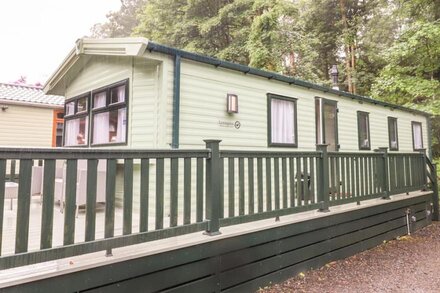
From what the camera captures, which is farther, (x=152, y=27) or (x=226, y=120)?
(x=152, y=27)

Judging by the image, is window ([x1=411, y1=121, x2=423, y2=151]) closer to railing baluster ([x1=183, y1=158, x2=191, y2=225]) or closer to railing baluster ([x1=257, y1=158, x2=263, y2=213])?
railing baluster ([x1=257, y1=158, x2=263, y2=213])

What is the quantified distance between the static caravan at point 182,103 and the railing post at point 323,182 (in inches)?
64.0

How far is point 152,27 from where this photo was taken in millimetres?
16422

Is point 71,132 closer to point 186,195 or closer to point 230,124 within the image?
point 230,124

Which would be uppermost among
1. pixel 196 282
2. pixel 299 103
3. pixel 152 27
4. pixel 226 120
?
pixel 152 27

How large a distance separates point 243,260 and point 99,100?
13.4 ft

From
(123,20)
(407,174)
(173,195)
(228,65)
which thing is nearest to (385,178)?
(407,174)

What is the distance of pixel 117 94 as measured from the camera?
17.2 feet

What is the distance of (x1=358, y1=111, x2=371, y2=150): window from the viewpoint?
27.1 feet

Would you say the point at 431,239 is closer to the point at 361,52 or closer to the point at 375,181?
the point at 375,181

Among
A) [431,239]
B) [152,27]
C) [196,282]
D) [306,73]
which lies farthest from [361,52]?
[196,282]

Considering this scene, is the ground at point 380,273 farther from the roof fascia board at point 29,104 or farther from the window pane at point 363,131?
the roof fascia board at point 29,104

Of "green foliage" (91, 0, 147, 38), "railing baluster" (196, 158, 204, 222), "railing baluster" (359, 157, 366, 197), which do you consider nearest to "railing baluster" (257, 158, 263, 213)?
"railing baluster" (196, 158, 204, 222)

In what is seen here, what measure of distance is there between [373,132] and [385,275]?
5781 millimetres
